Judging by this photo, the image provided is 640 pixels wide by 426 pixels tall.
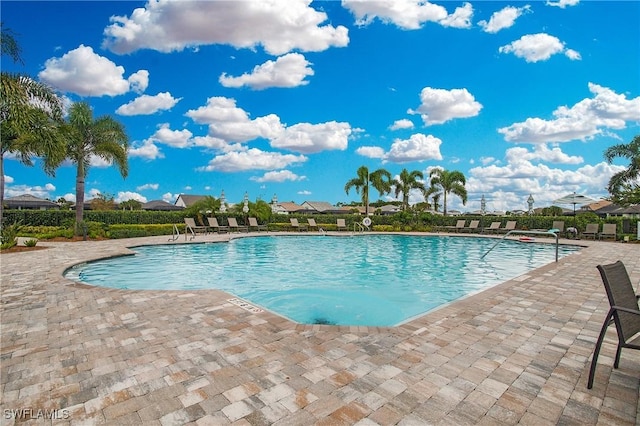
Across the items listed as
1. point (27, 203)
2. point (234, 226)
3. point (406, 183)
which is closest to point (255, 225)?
point (234, 226)

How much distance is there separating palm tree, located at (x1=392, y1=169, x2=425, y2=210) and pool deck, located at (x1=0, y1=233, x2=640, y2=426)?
1162 inches

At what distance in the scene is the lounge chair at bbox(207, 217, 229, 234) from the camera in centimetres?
2139

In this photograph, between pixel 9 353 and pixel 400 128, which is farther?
pixel 400 128

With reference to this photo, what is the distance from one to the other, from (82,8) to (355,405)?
1445 centimetres

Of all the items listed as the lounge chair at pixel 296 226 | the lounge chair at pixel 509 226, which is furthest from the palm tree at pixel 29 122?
the lounge chair at pixel 509 226

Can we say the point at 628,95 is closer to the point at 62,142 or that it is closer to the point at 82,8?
the point at 82,8

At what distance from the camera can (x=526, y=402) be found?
2.56 meters

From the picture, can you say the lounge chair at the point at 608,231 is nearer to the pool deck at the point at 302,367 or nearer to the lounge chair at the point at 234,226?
the pool deck at the point at 302,367

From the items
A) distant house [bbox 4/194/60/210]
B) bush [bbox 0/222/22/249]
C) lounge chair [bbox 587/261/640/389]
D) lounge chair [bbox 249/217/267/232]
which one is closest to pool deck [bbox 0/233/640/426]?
lounge chair [bbox 587/261/640/389]

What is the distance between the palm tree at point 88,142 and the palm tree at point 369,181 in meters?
20.1

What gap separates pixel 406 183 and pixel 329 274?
1021 inches

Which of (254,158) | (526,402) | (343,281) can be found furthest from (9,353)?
(254,158)

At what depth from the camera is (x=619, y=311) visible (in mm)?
2605

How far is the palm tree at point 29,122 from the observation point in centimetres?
1048
